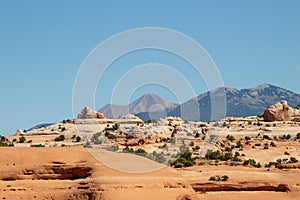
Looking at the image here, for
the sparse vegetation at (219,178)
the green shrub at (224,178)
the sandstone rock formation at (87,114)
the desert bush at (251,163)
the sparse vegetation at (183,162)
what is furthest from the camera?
the sandstone rock formation at (87,114)

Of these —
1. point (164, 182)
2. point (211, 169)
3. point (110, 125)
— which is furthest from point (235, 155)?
point (164, 182)

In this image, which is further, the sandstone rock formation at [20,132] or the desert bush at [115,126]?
the sandstone rock formation at [20,132]

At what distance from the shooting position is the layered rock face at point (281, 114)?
87.0 meters

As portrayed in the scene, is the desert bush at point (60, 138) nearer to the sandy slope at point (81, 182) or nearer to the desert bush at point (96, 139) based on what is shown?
the desert bush at point (96, 139)

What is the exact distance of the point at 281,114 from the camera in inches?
3433

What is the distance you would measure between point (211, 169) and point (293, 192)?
933cm

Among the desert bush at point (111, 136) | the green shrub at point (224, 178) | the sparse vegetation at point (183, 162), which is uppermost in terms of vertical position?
the desert bush at point (111, 136)

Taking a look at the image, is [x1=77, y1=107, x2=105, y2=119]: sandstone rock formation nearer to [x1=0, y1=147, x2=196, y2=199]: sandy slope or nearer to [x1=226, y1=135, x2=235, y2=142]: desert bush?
[x1=226, y1=135, x2=235, y2=142]: desert bush

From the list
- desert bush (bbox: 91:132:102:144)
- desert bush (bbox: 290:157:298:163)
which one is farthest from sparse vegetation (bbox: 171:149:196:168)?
desert bush (bbox: 290:157:298:163)

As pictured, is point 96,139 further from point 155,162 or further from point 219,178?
point 155,162

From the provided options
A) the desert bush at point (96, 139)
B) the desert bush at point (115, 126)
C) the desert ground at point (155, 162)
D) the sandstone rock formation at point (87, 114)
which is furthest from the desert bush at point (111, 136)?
the sandstone rock formation at point (87, 114)

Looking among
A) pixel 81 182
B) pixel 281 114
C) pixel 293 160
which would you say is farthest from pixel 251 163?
pixel 281 114

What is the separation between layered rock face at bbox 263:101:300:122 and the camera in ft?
285

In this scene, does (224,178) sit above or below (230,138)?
A: below
